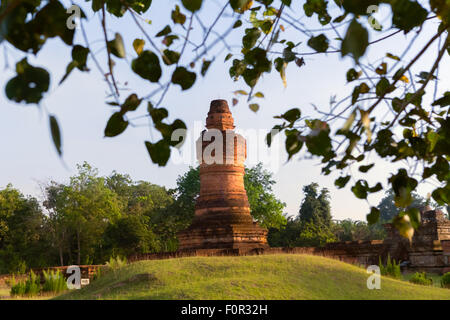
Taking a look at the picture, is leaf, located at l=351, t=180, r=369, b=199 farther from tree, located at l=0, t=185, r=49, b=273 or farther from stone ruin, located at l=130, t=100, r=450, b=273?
tree, located at l=0, t=185, r=49, b=273

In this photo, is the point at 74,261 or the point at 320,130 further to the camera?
the point at 74,261

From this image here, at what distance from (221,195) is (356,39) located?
638 inches

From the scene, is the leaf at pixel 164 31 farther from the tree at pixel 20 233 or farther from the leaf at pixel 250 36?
the tree at pixel 20 233

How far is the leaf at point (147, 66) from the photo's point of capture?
1585 mm

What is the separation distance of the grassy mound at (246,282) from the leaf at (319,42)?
20.9 ft

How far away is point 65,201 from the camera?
99.7ft

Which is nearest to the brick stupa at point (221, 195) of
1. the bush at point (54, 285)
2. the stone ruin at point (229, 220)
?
the stone ruin at point (229, 220)

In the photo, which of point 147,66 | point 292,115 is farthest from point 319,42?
point 147,66

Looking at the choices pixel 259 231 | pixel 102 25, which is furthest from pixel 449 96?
pixel 259 231

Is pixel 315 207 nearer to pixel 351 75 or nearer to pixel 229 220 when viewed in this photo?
pixel 229 220

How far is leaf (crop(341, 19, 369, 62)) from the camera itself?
108 centimetres

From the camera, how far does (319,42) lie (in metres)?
2.38
